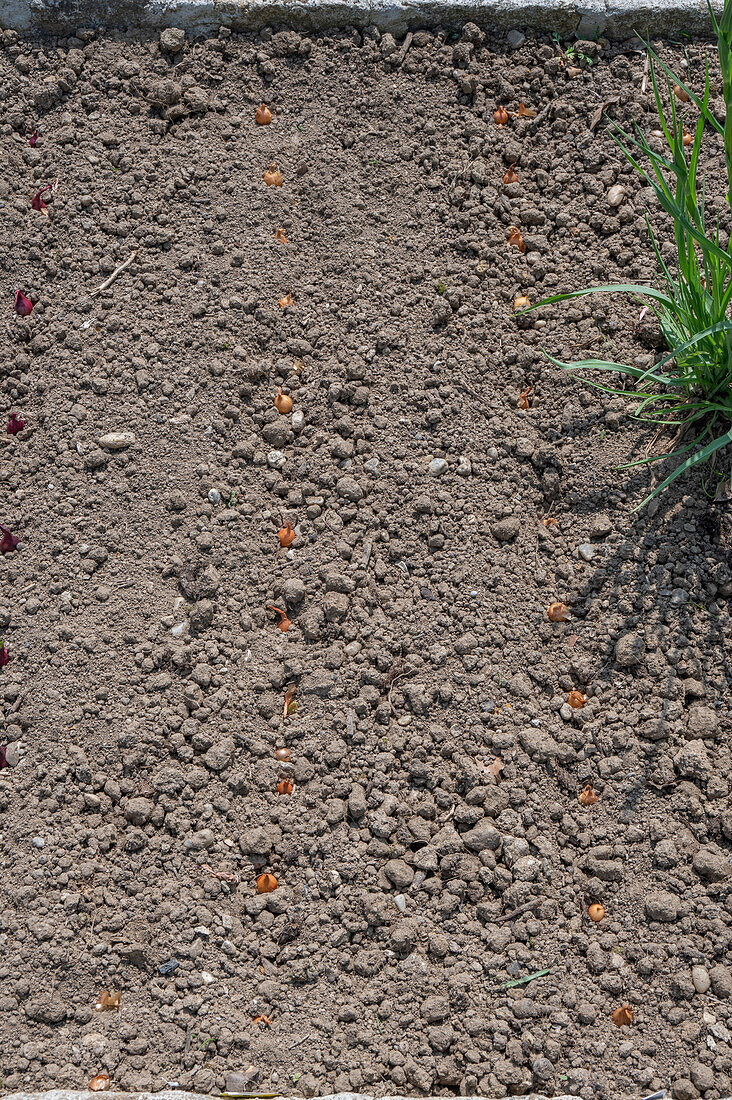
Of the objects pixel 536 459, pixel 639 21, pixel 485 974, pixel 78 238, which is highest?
pixel 639 21

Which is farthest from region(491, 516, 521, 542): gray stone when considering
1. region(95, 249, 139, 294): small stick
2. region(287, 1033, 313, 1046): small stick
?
region(95, 249, 139, 294): small stick

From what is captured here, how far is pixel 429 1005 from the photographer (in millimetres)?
1763

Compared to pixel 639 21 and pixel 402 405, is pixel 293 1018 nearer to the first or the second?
pixel 402 405

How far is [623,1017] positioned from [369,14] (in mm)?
2894

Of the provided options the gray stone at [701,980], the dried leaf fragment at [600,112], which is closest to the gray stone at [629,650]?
the gray stone at [701,980]

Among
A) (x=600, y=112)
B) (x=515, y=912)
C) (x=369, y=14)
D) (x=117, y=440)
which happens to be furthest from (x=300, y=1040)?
(x=369, y=14)

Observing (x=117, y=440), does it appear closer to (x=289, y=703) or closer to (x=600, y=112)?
(x=289, y=703)

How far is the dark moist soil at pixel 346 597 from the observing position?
5.93ft

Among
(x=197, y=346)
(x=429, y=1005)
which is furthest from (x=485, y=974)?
(x=197, y=346)

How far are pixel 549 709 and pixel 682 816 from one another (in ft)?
1.22

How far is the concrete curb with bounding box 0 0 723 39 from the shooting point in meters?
2.65

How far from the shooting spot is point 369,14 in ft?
8.86

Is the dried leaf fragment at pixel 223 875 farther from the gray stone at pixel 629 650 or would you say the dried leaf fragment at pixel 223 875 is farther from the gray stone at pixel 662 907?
the gray stone at pixel 629 650

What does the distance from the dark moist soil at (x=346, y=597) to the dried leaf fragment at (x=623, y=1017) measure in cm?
2
